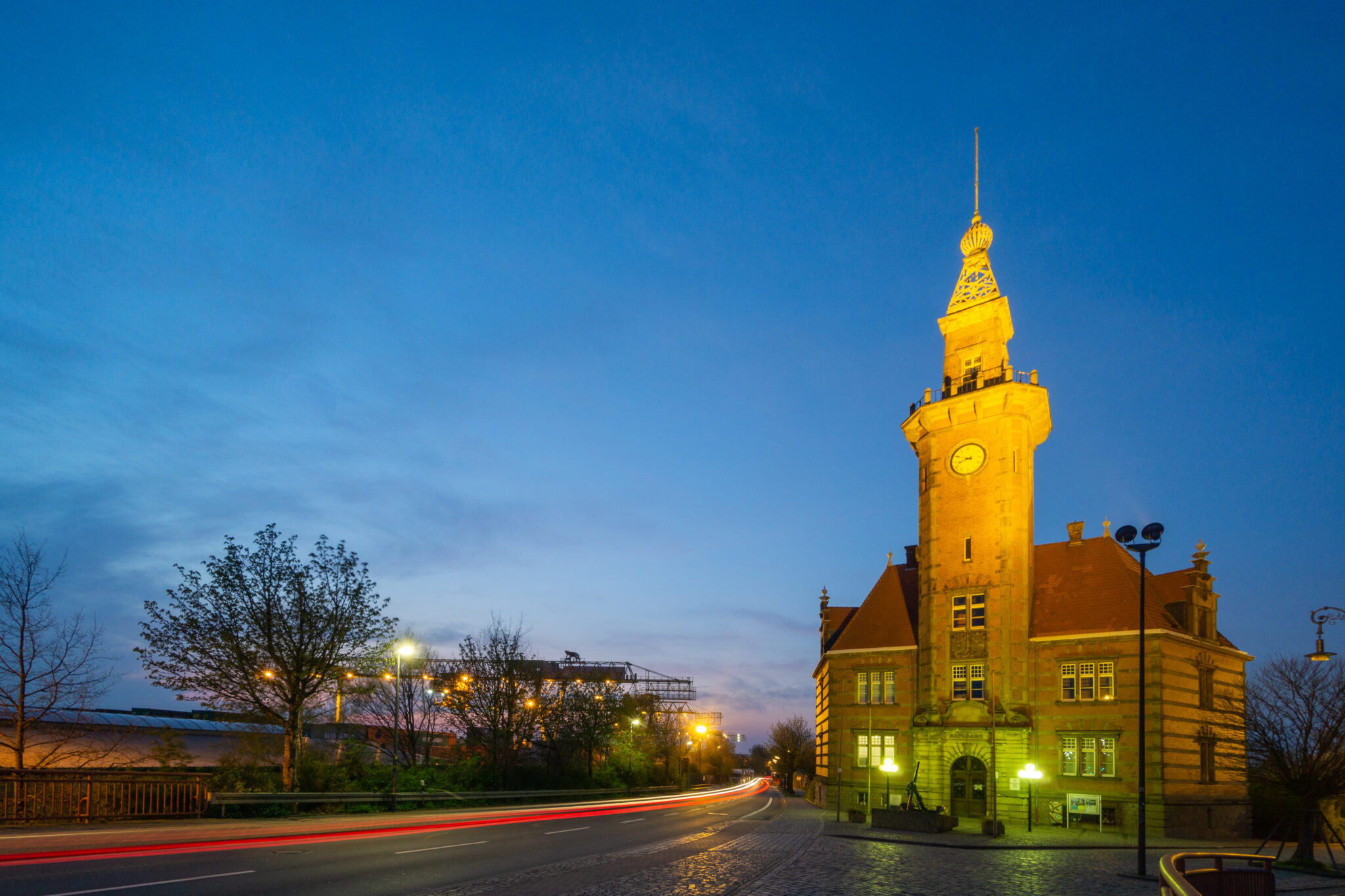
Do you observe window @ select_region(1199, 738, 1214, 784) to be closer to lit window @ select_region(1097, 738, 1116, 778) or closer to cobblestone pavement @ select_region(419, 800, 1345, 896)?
lit window @ select_region(1097, 738, 1116, 778)

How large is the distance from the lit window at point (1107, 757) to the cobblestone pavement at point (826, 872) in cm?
1041

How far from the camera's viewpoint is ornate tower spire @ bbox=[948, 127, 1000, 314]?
49.9 metres

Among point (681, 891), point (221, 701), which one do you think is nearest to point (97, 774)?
point (221, 701)

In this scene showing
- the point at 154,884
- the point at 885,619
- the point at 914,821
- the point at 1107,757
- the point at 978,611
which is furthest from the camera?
the point at 885,619

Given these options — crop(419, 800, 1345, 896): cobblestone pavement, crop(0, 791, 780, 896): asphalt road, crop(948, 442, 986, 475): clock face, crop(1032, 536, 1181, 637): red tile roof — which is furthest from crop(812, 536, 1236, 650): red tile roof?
crop(0, 791, 780, 896): asphalt road

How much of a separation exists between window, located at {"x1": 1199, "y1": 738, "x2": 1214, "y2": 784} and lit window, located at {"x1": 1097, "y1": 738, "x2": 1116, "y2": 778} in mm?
5014

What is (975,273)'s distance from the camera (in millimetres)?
51000

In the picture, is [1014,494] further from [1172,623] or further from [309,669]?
[309,669]

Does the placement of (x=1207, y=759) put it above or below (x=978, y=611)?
below

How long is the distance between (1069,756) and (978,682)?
17.1ft

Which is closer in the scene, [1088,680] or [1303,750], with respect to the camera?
[1303,750]

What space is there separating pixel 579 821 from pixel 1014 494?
2724cm

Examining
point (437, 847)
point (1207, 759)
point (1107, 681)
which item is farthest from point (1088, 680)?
point (437, 847)

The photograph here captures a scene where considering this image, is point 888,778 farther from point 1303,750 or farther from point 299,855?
point 299,855
